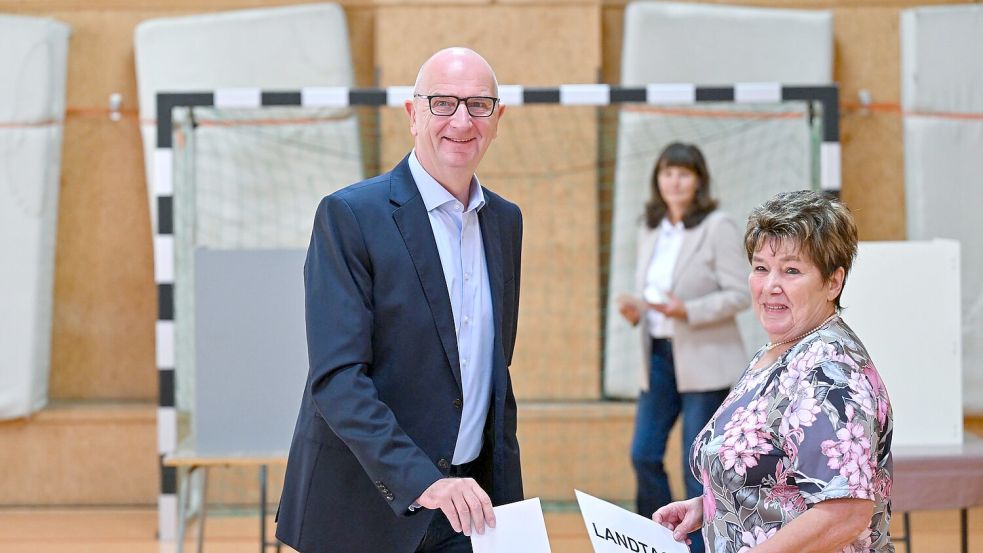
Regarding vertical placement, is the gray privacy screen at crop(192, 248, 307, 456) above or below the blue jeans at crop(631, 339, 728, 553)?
above

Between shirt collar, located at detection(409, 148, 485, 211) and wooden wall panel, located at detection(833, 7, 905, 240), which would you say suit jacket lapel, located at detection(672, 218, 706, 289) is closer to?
wooden wall panel, located at detection(833, 7, 905, 240)

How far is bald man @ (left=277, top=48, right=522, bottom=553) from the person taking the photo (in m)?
1.86

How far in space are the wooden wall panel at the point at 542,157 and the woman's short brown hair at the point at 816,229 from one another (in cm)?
346

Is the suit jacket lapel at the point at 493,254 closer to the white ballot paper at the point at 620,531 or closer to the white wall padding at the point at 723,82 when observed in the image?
the white ballot paper at the point at 620,531

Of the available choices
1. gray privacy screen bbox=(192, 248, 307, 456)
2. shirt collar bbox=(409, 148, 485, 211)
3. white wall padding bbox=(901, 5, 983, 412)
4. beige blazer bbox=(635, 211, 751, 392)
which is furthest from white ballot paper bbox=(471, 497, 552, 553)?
white wall padding bbox=(901, 5, 983, 412)

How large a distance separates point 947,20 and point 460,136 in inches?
161

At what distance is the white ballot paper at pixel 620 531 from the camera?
184 cm

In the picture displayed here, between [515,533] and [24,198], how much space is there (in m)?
4.12

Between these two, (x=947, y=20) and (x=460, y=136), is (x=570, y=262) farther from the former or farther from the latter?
(x=460, y=136)

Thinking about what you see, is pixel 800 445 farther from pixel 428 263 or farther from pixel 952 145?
pixel 952 145

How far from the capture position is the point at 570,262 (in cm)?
538

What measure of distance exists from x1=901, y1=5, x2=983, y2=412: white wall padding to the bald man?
12.2 feet

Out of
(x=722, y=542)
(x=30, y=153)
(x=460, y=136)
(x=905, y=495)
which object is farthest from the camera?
(x=30, y=153)

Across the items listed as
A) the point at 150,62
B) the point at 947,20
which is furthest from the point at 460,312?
the point at 947,20
